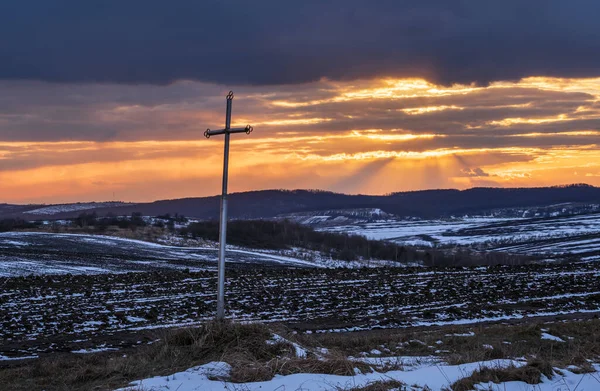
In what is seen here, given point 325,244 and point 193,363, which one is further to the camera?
point 325,244

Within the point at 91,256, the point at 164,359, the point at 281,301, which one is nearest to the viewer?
the point at 164,359

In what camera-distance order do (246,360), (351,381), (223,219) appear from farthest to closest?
(223,219), (246,360), (351,381)

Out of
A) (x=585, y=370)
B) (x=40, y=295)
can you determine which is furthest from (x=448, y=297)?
(x=585, y=370)

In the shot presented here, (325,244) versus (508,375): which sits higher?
(508,375)

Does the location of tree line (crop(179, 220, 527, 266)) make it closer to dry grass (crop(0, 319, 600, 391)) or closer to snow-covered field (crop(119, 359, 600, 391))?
dry grass (crop(0, 319, 600, 391))

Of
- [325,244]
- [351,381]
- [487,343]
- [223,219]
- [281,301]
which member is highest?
[223,219]

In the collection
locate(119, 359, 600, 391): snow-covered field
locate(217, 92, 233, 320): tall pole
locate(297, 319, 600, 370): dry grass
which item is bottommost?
locate(297, 319, 600, 370): dry grass

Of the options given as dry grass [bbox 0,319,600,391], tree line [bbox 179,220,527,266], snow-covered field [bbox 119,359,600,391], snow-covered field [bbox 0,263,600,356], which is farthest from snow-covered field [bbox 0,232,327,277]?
snow-covered field [bbox 119,359,600,391]

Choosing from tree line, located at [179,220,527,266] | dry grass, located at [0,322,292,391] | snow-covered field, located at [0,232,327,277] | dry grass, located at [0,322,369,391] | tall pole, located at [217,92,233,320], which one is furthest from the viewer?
tree line, located at [179,220,527,266]

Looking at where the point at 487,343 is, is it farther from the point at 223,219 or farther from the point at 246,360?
the point at 246,360

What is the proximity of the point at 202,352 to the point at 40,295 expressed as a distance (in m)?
21.0

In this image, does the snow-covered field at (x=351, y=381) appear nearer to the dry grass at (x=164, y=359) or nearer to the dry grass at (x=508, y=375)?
the dry grass at (x=508, y=375)

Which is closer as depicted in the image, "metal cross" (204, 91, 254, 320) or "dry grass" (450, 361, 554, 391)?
"dry grass" (450, 361, 554, 391)

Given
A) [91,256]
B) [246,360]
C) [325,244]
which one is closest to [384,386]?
[246,360]
